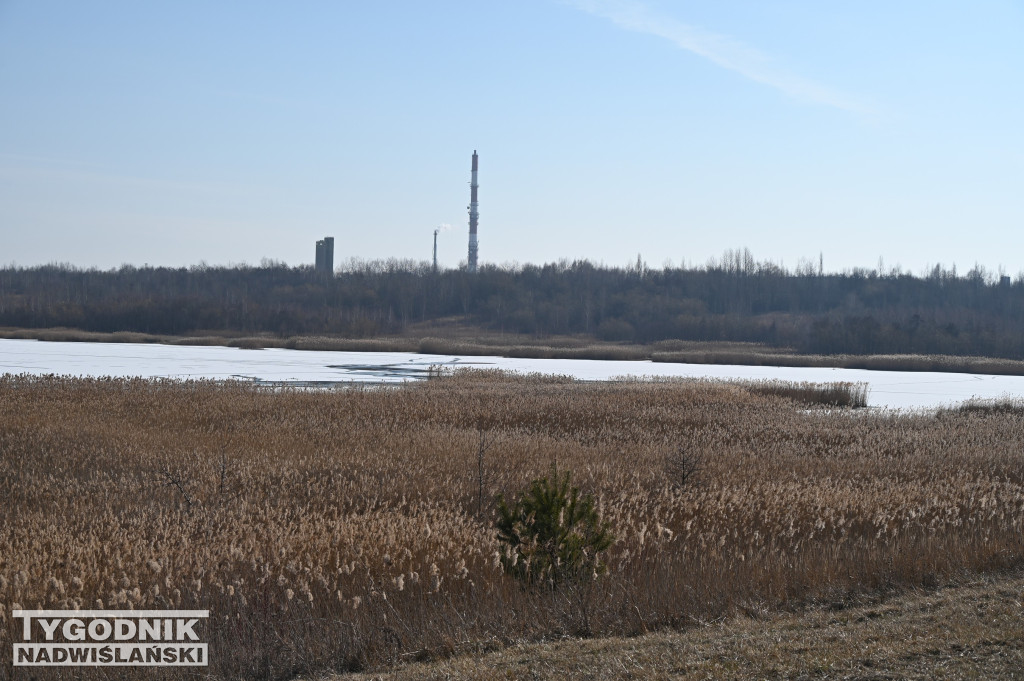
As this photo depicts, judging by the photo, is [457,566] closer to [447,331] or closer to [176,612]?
[176,612]

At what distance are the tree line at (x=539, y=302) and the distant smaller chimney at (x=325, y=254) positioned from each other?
110 inches

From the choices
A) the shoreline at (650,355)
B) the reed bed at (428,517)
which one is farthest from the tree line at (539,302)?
the reed bed at (428,517)

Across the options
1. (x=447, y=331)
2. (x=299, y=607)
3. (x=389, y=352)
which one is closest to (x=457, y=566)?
(x=299, y=607)

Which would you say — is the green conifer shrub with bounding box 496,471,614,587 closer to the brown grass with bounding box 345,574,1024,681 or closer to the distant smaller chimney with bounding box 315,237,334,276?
the brown grass with bounding box 345,574,1024,681

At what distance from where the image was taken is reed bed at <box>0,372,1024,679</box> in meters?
6.74

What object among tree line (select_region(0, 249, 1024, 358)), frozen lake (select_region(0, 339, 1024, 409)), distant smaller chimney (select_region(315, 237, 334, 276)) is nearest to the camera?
frozen lake (select_region(0, 339, 1024, 409))

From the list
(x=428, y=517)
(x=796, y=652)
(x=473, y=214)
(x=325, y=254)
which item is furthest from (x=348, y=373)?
(x=325, y=254)

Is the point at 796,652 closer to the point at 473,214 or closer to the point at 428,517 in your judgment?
the point at 428,517

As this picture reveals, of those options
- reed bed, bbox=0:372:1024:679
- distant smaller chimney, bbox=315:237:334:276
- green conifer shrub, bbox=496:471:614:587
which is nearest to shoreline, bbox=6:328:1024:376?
reed bed, bbox=0:372:1024:679

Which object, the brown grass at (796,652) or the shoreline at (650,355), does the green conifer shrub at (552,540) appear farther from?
the shoreline at (650,355)

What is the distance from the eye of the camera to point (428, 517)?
437 inches

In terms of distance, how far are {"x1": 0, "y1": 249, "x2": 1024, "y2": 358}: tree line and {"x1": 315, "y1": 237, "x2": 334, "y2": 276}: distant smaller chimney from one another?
278 cm

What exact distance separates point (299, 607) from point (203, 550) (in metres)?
1.81

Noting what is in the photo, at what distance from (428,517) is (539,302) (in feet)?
385
